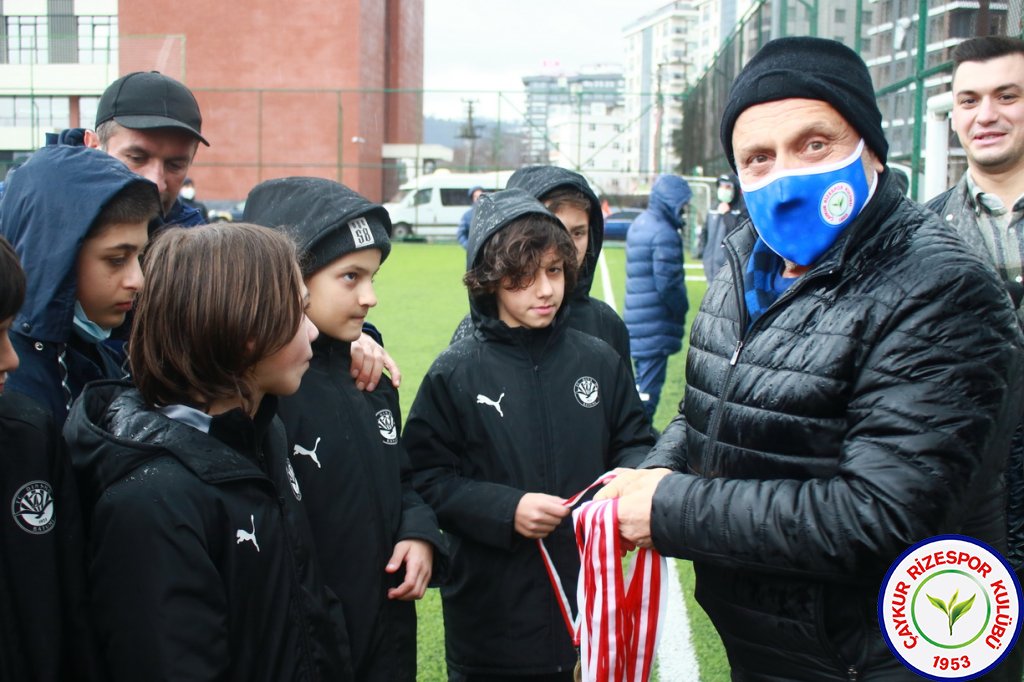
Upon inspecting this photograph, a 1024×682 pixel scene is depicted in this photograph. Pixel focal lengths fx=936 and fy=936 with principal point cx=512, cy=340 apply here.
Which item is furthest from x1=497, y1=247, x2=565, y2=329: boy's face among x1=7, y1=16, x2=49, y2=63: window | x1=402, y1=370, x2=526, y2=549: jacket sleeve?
x1=7, y1=16, x2=49, y2=63: window

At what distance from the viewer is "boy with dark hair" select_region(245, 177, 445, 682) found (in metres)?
2.41

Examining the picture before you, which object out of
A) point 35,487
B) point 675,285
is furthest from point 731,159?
point 675,285

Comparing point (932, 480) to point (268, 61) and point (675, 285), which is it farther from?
point (268, 61)

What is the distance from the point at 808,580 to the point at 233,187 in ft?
123

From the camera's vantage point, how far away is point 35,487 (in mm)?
1680

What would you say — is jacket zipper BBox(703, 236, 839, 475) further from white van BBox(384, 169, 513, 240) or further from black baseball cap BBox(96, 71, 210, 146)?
white van BBox(384, 169, 513, 240)

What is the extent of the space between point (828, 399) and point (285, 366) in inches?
44.6

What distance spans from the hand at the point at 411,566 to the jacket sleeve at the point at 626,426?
2.57 ft

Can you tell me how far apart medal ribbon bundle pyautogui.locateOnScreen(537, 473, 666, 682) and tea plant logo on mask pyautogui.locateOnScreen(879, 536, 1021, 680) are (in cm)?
58

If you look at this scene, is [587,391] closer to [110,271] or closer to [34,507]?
[110,271]

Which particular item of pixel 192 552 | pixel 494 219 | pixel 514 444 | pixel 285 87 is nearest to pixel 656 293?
pixel 494 219

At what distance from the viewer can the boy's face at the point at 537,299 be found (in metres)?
3.03

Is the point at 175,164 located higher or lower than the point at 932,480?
higher

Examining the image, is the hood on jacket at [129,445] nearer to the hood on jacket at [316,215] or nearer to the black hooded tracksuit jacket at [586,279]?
the hood on jacket at [316,215]
